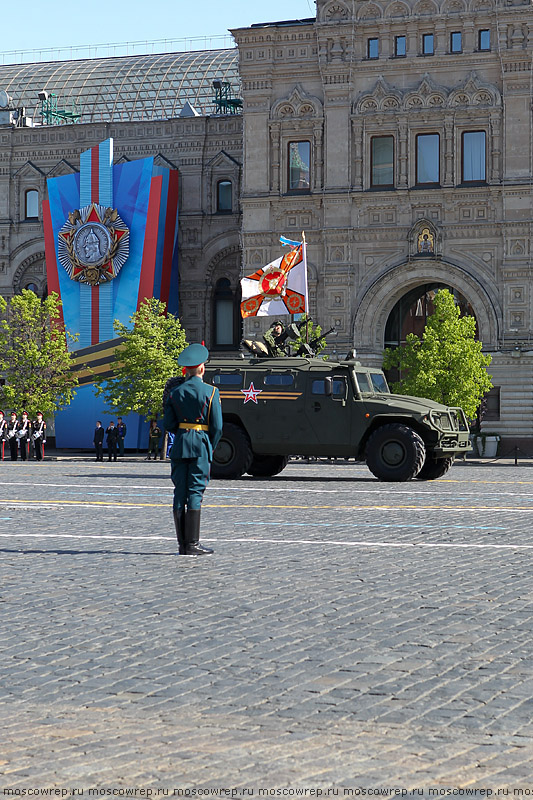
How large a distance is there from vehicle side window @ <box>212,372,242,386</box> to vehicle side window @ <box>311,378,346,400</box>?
1.63 m

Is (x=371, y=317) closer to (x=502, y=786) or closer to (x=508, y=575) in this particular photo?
(x=508, y=575)

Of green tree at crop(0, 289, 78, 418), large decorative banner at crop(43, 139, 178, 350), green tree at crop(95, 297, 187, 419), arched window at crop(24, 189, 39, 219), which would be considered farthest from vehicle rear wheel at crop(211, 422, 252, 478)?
arched window at crop(24, 189, 39, 219)

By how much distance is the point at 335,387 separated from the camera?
77.7 feet

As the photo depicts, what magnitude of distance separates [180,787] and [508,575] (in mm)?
5548

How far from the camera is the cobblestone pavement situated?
455 centimetres

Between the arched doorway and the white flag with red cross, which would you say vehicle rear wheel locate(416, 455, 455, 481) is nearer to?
the white flag with red cross

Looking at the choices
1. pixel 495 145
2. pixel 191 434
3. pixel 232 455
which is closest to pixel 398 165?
pixel 495 145

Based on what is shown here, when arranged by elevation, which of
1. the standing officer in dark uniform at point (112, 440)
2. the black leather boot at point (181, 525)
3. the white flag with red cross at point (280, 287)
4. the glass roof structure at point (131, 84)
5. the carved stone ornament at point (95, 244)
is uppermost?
the glass roof structure at point (131, 84)

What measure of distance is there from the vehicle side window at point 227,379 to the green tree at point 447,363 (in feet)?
65.8

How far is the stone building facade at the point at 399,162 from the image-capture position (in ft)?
Answer: 156

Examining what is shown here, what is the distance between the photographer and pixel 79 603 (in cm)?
805

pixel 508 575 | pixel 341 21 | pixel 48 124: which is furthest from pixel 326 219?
pixel 508 575

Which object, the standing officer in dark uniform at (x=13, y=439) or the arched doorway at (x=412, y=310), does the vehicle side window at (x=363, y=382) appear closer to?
the standing officer in dark uniform at (x=13, y=439)

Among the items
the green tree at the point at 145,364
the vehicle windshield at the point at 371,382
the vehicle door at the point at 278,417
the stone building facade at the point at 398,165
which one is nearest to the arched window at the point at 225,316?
the stone building facade at the point at 398,165
